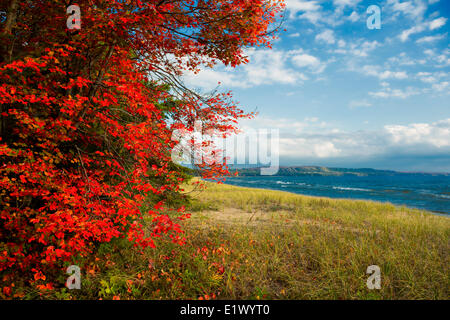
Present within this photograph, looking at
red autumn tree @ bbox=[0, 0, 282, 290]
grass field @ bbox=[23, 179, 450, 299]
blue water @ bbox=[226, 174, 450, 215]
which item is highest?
red autumn tree @ bbox=[0, 0, 282, 290]

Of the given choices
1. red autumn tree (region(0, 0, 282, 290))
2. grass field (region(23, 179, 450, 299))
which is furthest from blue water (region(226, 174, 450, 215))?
red autumn tree (region(0, 0, 282, 290))

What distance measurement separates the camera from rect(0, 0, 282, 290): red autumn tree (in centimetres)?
424

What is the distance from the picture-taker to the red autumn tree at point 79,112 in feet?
13.9

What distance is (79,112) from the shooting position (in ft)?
16.2

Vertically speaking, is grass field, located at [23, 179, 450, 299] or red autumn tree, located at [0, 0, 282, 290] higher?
red autumn tree, located at [0, 0, 282, 290]

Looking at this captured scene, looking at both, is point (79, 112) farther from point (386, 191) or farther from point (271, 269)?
point (386, 191)

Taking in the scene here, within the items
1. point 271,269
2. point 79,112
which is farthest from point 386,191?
point 79,112

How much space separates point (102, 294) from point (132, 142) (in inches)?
124

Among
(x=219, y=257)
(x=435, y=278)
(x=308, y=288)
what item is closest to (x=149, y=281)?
(x=219, y=257)

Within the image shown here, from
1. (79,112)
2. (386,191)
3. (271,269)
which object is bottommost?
(386,191)

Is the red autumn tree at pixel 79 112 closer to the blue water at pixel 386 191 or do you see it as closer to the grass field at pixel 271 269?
the grass field at pixel 271 269

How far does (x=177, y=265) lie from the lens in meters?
5.55

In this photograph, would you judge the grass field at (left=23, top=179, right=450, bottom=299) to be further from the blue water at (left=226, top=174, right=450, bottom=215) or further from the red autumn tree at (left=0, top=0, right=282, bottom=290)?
the blue water at (left=226, top=174, right=450, bottom=215)

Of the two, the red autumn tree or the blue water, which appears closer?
the red autumn tree
